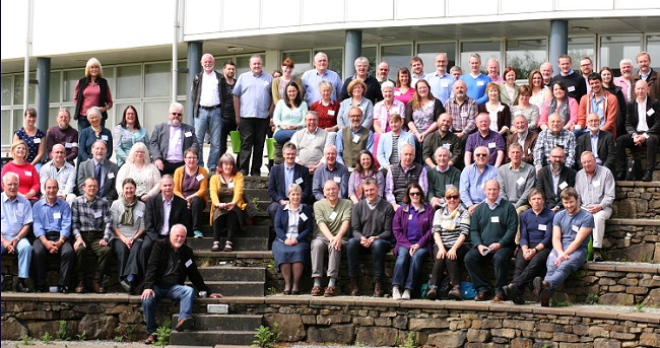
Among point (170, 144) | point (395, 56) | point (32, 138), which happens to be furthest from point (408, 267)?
point (395, 56)

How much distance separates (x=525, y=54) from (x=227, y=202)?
25.8 ft

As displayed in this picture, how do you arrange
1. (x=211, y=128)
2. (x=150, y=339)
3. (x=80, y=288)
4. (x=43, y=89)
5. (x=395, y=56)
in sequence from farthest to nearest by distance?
(x=43, y=89) < (x=395, y=56) < (x=211, y=128) < (x=80, y=288) < (x=150, y=339)

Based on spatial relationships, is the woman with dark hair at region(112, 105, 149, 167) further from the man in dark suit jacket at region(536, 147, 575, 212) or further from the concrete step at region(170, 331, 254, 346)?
the man in dark suit jacket at region(536, 147, 575, 212)

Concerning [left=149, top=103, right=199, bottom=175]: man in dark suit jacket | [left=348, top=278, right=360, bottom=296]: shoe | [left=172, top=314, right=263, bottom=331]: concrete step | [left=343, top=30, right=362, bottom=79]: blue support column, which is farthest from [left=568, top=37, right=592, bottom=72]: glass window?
[left=172, top=314, right=263, bottom=331]: concrete step

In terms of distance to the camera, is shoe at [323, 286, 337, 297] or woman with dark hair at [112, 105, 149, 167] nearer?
shoe at [323, 286, 337, 297]

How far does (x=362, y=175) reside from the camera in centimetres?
1317

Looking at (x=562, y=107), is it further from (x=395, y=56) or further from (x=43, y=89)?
(x=43, y=89)

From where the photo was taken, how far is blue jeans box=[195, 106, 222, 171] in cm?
1538

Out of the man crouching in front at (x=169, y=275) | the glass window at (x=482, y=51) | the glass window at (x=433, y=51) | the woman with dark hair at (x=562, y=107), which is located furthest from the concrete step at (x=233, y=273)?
the glass window at (x=433, y=51)

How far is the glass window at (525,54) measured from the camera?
19041mm

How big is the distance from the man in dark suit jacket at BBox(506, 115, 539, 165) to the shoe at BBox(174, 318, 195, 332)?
4.42 metres

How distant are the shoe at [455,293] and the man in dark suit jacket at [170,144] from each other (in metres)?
4.25

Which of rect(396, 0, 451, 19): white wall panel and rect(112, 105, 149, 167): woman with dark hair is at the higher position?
rect(396, 0, 451, 19): white wall panel

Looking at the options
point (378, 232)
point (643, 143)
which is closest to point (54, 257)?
point (378, 232)
